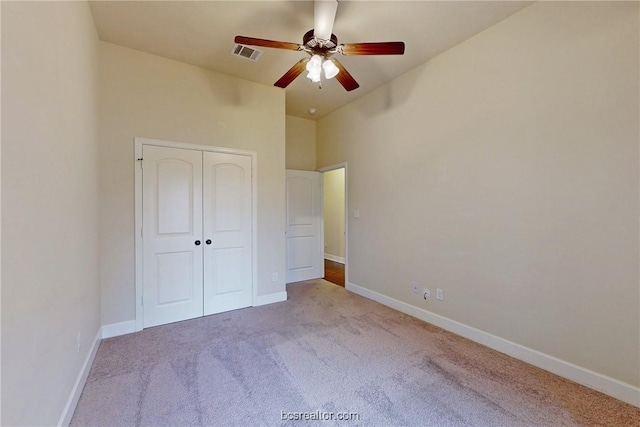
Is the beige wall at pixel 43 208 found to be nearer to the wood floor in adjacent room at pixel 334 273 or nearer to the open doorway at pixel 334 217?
the wood floor in adjacent room at pixel 334 273

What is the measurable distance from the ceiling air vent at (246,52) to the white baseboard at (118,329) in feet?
10.2

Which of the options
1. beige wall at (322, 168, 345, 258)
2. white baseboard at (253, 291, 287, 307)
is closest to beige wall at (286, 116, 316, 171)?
beige wall at (322, 168, 345, 258)

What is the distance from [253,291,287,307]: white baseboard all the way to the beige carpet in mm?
660

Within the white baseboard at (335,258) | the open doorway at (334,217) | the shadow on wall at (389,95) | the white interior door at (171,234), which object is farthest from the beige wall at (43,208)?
the white baseboard at (335,258)

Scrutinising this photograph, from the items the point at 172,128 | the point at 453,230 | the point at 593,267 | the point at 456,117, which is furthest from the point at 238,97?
the point at 593,267

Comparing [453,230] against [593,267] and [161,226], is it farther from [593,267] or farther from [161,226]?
[161,226]

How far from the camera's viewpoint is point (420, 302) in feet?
10.9

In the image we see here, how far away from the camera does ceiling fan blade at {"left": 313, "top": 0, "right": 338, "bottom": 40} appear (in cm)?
204

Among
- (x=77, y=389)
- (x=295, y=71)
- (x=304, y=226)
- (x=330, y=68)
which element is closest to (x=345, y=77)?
(x=330, y=68)

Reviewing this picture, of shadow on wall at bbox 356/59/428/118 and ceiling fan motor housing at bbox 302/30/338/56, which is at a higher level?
shadow on wall at bbox 356/59/428/118

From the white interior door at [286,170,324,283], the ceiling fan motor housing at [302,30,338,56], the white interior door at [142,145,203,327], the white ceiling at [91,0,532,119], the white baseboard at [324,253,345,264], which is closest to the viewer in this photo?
the ceiling fan motor housing at [302,30,338,56]

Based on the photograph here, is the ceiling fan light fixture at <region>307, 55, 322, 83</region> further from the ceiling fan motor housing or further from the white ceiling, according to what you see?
the white ceiling

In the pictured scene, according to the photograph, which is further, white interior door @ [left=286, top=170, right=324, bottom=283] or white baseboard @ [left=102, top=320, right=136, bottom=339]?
white interior door @ [left=286, top=170, right=324, bottom=283]

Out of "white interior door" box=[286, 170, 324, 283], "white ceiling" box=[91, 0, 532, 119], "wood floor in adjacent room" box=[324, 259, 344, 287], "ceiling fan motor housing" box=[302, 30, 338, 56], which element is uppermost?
"white ceiling" box=[91, 0, 532, 119]
